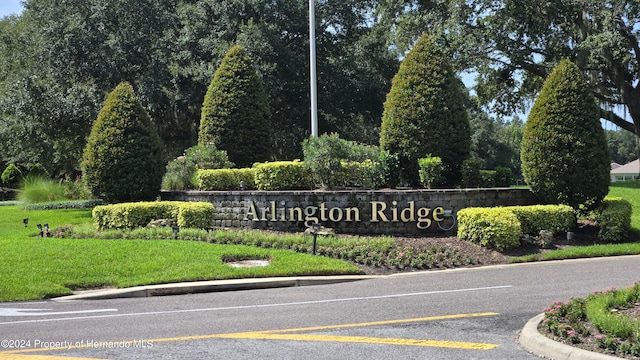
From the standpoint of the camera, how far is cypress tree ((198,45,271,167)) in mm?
21078

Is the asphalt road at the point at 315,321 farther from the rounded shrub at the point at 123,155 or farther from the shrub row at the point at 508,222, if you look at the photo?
the rounded shrub at the point at 123,155

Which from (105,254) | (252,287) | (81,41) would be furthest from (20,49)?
(252,287)

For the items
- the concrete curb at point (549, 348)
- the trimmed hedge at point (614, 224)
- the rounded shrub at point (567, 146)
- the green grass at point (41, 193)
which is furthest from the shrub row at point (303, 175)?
the green grass at point (41, 193)

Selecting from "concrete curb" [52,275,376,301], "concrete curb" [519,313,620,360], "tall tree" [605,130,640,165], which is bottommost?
"concrete curb" [52,275,376,301]

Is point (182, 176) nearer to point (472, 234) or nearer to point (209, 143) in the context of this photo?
point (209, 143)

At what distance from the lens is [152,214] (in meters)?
16.7

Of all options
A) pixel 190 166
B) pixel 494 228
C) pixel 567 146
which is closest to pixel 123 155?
pixel 190 166

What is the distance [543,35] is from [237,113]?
1369cm

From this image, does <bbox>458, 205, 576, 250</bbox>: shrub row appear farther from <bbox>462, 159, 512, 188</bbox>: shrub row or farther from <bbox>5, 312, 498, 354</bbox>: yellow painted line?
<bbox>5, 312, 498, 354</bbox>: yellow painted line

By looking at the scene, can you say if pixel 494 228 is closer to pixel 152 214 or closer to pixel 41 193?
pixel 152 214

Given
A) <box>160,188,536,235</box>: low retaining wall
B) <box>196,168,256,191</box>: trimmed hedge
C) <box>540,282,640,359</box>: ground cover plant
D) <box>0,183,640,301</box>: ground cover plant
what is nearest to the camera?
<box>540,282,640,359</box>: ground cover plant

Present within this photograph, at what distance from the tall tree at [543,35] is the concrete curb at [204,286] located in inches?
656

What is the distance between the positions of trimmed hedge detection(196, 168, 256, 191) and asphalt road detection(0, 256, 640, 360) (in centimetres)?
Result: 706

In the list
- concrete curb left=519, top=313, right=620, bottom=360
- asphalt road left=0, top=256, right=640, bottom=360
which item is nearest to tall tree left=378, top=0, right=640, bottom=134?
asphalt road left=0, top=256, right=640, bottom=360
